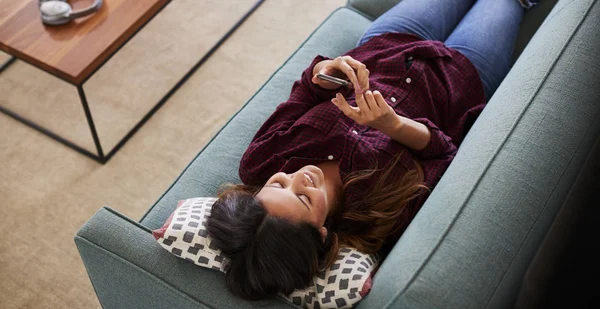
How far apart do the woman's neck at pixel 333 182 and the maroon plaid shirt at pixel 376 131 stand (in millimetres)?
15

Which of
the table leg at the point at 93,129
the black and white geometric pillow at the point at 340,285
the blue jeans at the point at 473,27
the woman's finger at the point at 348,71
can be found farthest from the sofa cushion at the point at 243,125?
the table leg at the point at 93,129

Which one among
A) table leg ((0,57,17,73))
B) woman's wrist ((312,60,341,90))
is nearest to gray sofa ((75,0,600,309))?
woman's wrist ((312,60,341,90))

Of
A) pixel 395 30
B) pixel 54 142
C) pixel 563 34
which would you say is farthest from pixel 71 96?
pixel 563 34

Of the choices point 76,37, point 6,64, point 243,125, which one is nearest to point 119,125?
point 76,37

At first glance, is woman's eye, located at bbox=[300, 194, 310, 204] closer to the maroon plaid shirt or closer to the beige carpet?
the maroon plaid shirt

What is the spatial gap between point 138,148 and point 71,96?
0.38 metres

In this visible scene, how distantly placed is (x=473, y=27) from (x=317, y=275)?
3.29 feet

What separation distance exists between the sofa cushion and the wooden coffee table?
0.53 meters

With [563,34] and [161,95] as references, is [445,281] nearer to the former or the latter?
[563,34]

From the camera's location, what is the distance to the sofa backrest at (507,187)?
1075 mm

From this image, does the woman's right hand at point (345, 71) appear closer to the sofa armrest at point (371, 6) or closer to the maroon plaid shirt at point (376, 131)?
the maroon plaid shirt at point (376, 131)

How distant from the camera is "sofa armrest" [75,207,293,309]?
4.05 ft

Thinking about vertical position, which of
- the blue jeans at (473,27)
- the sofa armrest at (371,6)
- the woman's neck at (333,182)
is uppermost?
the blue jeans at (473,27)

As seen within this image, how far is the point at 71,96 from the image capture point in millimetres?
2416
